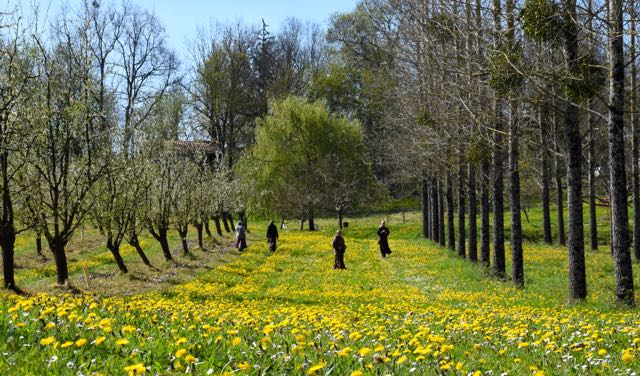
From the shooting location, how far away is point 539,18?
34.0ft

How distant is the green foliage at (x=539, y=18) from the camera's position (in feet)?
33.9

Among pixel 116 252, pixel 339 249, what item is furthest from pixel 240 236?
pixel 116 252

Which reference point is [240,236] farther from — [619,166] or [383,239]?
[619,166]

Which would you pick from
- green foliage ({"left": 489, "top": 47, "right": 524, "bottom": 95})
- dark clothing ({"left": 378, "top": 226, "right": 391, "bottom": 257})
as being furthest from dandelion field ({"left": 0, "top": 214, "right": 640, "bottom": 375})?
dark clothing ({"left": 378, "top": 226, "right": 391, "bottom": 257})

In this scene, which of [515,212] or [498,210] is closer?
[515,212]

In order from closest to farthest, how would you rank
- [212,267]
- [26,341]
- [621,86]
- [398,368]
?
1. [398,368]
2. [26,341]
3. [621,86]
4. [212,267]

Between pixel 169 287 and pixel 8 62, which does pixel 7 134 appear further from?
pixel 169 287

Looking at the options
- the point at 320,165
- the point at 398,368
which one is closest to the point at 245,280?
the point at 398,368

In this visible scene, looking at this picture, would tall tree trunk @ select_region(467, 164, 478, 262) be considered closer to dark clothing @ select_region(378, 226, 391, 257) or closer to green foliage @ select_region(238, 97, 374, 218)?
dark clothing @ select_region(378, 226, 391, 257)

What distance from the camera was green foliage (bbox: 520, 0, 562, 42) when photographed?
10336 mm

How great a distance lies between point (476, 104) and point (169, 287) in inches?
413

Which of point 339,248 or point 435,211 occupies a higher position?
point 435,211

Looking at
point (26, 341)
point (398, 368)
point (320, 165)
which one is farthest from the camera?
point (320, 165)

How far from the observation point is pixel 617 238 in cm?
1198
